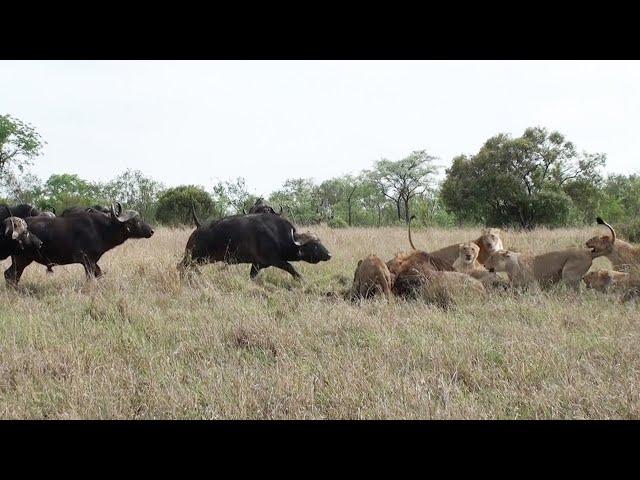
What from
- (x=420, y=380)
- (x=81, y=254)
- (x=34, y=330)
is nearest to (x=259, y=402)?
(x=420, y=380)

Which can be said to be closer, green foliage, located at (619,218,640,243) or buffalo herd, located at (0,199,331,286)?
buffalo herd, located at (0,199,331,286)

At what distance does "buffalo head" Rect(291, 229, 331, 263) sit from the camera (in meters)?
11.3

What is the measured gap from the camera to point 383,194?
53.8m

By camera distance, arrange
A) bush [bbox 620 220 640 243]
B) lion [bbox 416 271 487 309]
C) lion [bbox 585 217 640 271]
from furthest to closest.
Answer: bush [bbox 620 220 640 243]
lion [bbox 585 217 640 271]
lion [bbox 416 271 487 309]

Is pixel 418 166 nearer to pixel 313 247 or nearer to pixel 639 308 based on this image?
pixel 313 247

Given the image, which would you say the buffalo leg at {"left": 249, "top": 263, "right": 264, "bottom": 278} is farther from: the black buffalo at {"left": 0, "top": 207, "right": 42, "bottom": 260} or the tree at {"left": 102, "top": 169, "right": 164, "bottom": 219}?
the tree at {"left": 102, "top": 169, "right": 164, "bottom": 219}

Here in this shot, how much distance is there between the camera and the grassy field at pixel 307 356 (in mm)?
4219

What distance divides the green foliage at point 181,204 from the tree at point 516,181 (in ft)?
40.9

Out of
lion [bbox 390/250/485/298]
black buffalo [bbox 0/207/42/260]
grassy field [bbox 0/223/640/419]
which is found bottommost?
grassy field [bbox 0/223/640/419]

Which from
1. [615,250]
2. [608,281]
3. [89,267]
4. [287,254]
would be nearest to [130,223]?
[89,267]

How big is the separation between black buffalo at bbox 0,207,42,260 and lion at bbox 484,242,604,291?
23.8 feet

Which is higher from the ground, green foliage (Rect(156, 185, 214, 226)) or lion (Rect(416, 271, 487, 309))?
green foliage (Rect(156, 185, 214, 226))

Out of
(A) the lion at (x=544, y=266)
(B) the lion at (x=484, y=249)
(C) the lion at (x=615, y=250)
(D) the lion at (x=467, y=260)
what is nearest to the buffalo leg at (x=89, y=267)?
(B) the lion at (x=484, y=249)

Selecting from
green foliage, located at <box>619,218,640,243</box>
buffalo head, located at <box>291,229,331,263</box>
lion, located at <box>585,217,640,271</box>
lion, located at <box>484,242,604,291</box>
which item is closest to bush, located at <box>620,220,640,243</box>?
green foliage, located at <box>619,218,640,243</box>
